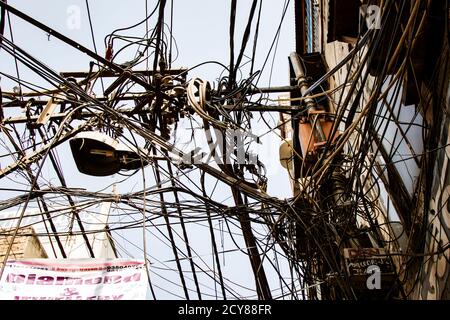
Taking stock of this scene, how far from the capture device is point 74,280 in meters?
3.82

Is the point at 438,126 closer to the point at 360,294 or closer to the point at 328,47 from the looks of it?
the point at 360,294

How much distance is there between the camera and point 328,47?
8.49m

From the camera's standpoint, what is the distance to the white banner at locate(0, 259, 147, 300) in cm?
369

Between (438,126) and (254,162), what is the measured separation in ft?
5.86

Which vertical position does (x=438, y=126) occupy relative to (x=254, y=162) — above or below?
below

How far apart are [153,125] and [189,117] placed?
1.31 ft

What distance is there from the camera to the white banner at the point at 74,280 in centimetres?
369

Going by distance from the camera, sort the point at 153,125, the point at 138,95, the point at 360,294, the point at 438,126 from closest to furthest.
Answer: the point at 438,126 < the point at 360,294 < the point at 153,125 < the point at 138,95
